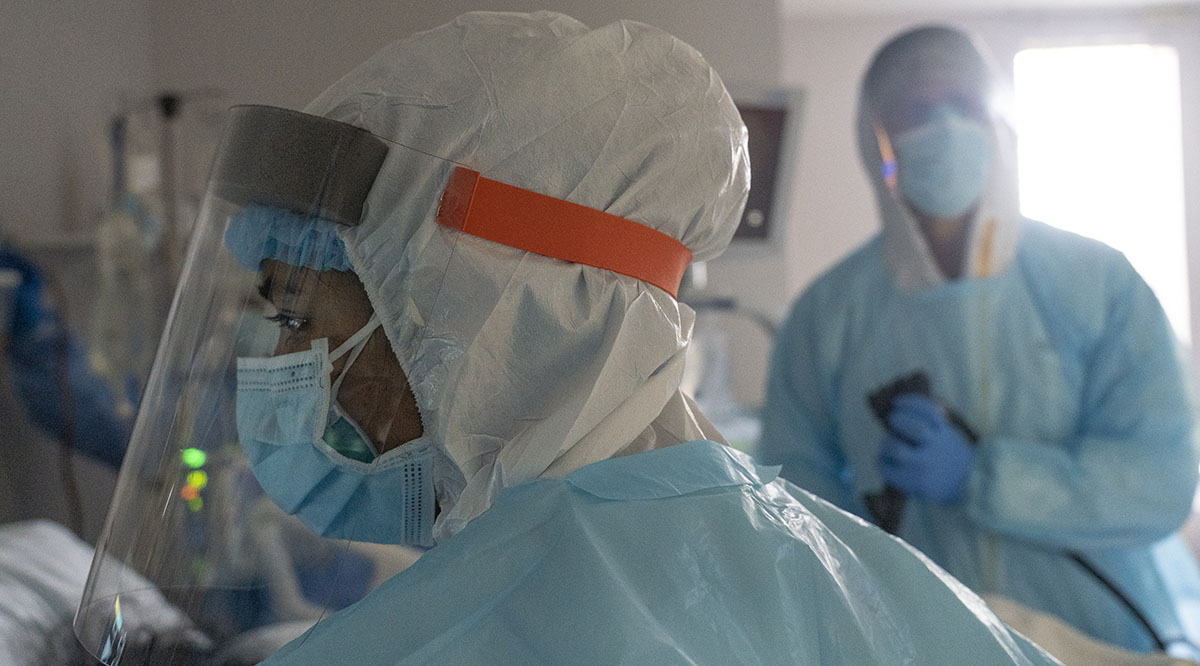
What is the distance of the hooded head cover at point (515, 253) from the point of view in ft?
2.33

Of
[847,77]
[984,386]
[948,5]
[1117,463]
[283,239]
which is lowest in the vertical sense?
[1117,463]

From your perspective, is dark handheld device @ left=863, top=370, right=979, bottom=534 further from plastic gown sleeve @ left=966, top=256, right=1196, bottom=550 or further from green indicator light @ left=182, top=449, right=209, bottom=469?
green indicator light @ left=182, top=449, right=209, bottom=469

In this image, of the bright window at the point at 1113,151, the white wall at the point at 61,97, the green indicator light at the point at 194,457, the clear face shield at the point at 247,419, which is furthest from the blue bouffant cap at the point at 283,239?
the bright window at the point at 1113,151

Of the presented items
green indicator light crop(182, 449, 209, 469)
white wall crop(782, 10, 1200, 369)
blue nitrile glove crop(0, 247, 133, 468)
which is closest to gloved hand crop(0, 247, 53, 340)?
blue nitrile glove crop(0, 247, 133, 468)

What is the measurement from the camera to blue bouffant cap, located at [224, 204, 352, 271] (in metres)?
0.73

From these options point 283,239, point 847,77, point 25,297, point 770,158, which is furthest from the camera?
point 847,77

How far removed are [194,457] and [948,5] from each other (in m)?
4.76

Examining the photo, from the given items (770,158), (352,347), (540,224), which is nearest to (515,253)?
(540,224)

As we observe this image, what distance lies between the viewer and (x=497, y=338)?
A: 0.72 m

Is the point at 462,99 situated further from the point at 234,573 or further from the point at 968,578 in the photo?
the point at 968,578

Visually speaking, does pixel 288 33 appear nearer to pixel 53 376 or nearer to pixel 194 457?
pixel 53 376

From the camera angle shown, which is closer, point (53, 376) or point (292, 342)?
point (292, 342)

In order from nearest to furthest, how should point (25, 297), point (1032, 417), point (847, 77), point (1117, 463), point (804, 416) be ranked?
point (25, 297) < point (1117, 463) < point (1032, 417) < point (804, 416) < point (847, 77)

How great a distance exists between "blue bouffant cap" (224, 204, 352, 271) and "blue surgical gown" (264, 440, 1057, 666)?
23 centimetres
